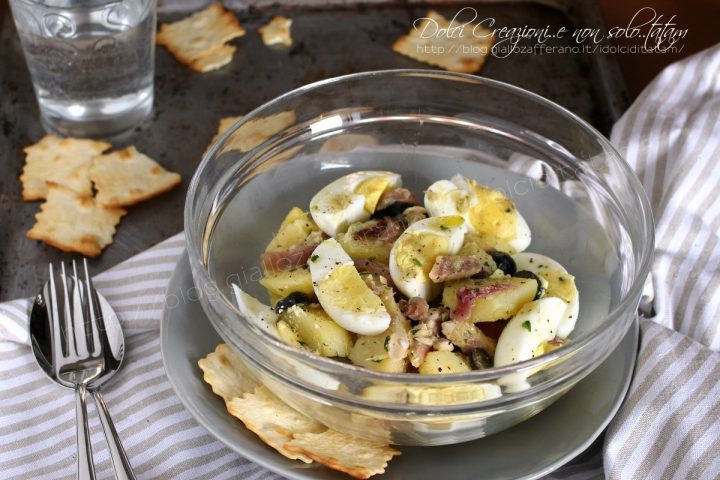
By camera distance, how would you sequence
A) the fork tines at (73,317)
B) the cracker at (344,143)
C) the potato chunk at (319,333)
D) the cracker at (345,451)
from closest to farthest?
the cracker at (345,451), the potato chunk at (319,333), the fork tines at (73,317), the cracker at (344,143)

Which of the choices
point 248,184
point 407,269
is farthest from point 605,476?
point 248,184

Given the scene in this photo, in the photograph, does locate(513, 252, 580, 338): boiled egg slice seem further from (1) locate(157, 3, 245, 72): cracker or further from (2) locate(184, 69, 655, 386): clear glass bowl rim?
(1) locate(157, 3, 245, 72): cracker

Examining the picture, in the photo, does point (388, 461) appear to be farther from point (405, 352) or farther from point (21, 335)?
point (21, 335)

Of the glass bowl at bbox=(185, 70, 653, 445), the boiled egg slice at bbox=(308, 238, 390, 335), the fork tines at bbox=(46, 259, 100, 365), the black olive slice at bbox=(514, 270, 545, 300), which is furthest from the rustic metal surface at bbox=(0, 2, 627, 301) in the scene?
the black olive slice at bbox=(514, 270, 545, 300)

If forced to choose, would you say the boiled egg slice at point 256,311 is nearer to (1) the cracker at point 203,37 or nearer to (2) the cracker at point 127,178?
(2) the cracker at point 127,178

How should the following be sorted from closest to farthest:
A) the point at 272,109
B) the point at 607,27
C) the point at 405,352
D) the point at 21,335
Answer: the point at 405,352
the point at 21,335
the point at 272,109
the point at 607,27

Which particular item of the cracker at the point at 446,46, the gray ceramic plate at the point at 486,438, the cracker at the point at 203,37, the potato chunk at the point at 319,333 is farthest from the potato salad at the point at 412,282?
the cracker at the point at 203,37
